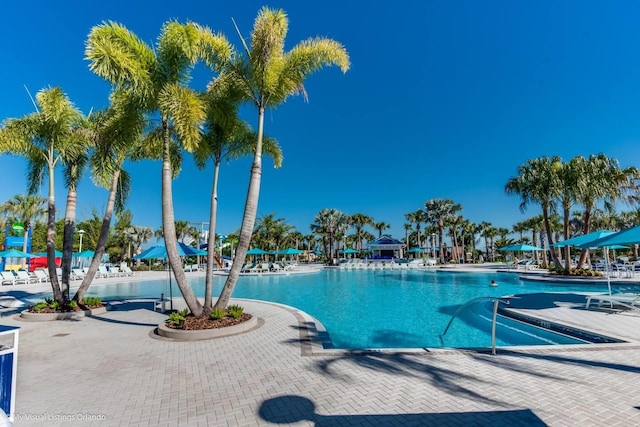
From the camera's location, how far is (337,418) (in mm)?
3506

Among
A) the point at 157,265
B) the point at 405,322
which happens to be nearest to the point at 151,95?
the point at 405,322

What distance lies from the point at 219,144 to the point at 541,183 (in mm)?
22193

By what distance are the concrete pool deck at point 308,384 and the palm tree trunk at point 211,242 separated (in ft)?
4.96

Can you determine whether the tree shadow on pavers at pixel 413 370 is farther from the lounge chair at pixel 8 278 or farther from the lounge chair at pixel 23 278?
the lounge chair at pixel 23 278

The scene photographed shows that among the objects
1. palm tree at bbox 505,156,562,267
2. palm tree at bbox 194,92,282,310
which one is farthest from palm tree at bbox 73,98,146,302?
palm tree at bbox 505,156,562,267

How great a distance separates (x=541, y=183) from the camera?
21.9m

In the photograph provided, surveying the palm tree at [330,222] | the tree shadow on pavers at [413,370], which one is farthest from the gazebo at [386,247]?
the tree shadow on pavers at [413,370]

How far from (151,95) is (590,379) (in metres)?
10.0

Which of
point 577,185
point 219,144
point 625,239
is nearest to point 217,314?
point 219,144

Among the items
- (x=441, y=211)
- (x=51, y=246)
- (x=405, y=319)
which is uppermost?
(x=441, y=211)

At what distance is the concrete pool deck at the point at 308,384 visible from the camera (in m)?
3.55

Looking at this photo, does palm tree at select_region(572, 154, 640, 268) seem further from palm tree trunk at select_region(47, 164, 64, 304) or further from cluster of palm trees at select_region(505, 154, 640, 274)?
palm tree trunk at select_region(47, 164, 64, 304)

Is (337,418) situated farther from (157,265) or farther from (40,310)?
(157,265)

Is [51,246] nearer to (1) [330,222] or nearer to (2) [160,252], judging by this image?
(2) [160,252]
